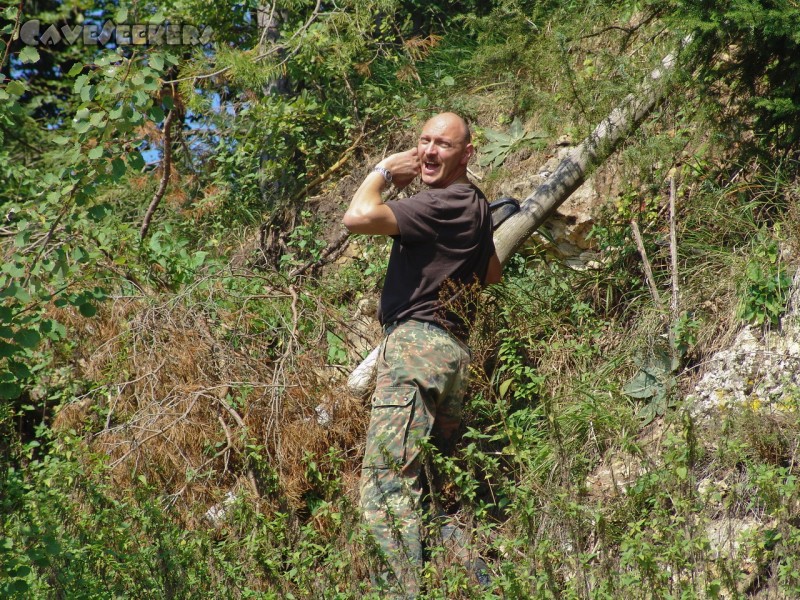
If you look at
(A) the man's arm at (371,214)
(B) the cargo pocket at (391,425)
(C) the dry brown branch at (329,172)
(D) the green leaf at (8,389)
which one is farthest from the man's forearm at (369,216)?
(C) the dry brown branch at (329,172)

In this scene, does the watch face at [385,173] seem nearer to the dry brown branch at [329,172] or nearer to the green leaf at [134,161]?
the green leaf at [134,161]

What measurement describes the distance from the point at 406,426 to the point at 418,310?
0.61m

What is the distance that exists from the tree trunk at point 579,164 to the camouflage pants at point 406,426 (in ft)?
3.88

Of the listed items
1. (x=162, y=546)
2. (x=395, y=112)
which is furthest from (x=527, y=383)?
(x=395, y=112)

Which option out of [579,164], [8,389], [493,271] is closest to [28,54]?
[8,389]

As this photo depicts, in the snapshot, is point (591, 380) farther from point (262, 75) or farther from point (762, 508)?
point (262, 75)

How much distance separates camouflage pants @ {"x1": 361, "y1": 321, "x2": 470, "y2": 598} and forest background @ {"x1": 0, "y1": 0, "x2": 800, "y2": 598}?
14 centimetres

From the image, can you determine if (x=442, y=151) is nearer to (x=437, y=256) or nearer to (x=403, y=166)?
(x=403, y=166)

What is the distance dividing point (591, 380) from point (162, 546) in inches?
98.0

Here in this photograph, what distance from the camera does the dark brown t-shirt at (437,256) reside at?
4434mm

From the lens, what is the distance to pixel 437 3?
28.9 feet

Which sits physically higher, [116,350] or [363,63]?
[363,63]

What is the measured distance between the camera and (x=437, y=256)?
454 cm

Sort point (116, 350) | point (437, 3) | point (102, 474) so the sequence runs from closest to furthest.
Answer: point (102, 474) → point (116, 350) → point (437, 3)
